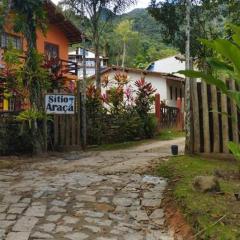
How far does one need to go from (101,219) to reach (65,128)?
7.01 meters

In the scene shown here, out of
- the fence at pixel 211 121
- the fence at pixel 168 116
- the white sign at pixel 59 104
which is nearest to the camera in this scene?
the fence at pixel 211 121

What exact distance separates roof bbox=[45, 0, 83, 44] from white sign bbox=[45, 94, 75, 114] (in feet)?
42.4

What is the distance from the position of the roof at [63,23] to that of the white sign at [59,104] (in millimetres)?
12934

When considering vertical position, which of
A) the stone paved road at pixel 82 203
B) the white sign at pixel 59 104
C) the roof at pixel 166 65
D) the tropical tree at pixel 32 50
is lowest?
the stone paved road at pixel 82 203

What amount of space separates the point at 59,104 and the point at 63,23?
16.2m

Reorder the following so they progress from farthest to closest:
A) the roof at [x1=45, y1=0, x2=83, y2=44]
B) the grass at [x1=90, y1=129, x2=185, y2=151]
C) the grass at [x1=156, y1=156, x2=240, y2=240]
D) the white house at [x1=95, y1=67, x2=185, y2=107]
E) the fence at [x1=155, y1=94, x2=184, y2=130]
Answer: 1. the white house at [x1=95, y1=67, x2=185, y2=107]
2. the roof at [x1=45, y1=0, x2=83, y2=44]
3. the fence at [x1=155, y1=94, x2=184, y2=130]
4. the grass at [x1=90, y1=129, x2=185, y2=151]
5. the grass at [x1=156, y1=156, x2=240, y2=240]

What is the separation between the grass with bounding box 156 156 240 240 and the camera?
4.79 metres

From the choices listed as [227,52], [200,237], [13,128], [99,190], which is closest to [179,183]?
[99,190]

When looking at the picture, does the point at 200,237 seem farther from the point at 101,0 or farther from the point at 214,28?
the point at 101,0

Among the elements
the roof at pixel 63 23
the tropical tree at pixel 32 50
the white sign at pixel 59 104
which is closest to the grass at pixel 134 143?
the white sign at pixel 59 104

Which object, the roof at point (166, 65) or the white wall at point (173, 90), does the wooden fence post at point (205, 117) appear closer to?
the white wall at point (173, 90)

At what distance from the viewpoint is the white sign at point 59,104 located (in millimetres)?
12320

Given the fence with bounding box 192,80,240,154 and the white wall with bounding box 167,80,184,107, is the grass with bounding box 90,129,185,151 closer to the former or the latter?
the fence with bounding box 192,80,240,154

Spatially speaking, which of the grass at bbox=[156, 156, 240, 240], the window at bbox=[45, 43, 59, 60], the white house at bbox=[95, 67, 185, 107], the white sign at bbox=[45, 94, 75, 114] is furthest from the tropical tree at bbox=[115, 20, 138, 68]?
the grass at bbox=[156, 156, 240, 240]
